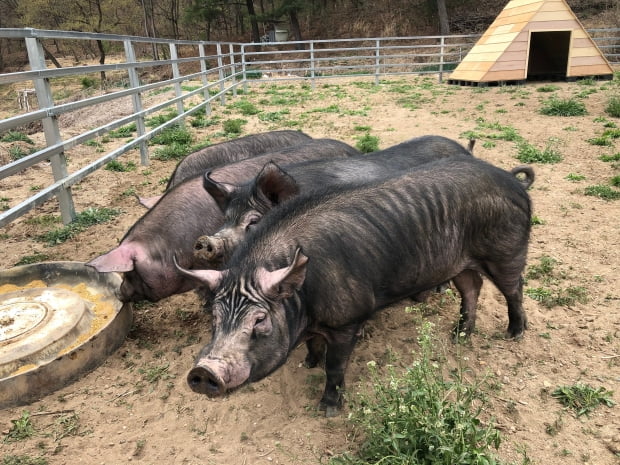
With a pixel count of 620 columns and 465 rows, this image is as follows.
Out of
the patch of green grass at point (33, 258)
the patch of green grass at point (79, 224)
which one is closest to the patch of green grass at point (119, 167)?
the patch of green grass at point (79, 224)

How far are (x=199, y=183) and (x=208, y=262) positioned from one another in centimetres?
135

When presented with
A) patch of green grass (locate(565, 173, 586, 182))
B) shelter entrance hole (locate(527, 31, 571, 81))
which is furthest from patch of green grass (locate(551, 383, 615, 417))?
shelter entrance hole (locate(527, 31, 571, 81))

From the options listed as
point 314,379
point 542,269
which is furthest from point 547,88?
point 314,379

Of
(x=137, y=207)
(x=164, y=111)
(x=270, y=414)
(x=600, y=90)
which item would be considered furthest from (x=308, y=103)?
(x=270, y=414)

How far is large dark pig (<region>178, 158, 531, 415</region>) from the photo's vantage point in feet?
8.46

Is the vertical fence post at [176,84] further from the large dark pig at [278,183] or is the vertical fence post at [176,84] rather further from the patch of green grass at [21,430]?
the patch of green grass at [21,430]

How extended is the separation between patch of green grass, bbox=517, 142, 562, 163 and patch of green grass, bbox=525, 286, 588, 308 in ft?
13.4

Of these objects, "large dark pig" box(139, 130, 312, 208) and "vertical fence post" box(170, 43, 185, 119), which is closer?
"large dark pig" box(139, 130, 312, 208)

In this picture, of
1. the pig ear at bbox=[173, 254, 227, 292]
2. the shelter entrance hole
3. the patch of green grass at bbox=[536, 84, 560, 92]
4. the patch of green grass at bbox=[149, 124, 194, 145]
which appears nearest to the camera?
the pig ear at bbox=[173, 254, 227, 292]

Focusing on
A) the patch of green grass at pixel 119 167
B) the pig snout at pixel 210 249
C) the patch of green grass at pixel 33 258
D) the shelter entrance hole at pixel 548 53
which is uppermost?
the shelter entrance hole at pixel 548 53

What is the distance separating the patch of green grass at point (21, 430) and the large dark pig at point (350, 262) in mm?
1476

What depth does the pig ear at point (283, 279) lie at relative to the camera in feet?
8.24

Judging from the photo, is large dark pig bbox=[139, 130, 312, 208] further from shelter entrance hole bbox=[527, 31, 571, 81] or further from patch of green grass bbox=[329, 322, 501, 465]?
shelter entrance hole bbox=[527, 31, 571, 81]

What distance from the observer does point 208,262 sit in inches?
138
